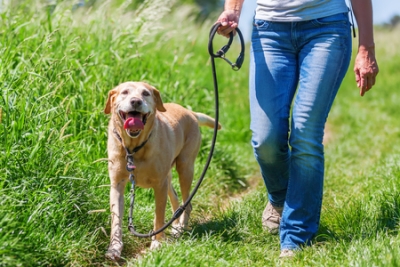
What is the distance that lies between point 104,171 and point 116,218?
73cm

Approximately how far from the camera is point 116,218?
13.3 feet

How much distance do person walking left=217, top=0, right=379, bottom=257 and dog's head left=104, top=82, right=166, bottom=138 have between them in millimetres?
670

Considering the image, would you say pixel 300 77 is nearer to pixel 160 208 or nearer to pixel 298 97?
pixel 298 97

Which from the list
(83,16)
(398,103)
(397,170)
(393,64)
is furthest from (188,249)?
(393,64)

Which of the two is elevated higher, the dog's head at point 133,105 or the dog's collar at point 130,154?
the dog's head at point 133,105

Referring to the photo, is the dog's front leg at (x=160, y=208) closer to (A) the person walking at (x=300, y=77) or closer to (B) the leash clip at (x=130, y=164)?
(B) the leash clip at (x=130, y=164)

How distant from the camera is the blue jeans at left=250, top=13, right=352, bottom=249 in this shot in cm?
385

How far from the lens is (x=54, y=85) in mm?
4883

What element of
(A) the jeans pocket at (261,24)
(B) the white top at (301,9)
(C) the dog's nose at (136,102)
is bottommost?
(C) the dog's nose at (136,102)

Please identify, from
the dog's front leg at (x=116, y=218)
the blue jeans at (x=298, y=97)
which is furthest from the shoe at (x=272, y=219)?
the dog's front leg at (x=116, y=218)

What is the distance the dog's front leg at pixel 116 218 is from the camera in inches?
151

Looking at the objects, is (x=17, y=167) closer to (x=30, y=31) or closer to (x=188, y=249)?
(x=188, y=249)

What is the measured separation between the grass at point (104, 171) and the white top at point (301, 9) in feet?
4.51

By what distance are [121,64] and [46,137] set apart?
2099mm
